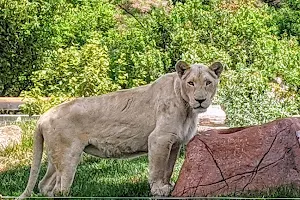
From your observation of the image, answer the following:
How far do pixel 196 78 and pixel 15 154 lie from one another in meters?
5.02

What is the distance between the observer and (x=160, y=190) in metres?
7.53

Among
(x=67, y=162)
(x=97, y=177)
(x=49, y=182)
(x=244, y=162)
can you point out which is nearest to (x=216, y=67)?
(x=244, y=162)

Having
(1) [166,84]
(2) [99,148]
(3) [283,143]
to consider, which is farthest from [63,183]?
(3) [283,143]

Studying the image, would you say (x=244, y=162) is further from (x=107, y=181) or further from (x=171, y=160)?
(x=107, y=181)

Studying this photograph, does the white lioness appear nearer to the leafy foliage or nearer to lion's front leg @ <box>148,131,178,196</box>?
lion's front leg @ <box>148,131,178,196</box>

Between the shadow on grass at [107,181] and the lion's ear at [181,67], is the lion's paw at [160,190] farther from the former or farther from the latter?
the lion's ear at [181,67]

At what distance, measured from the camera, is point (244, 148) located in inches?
297

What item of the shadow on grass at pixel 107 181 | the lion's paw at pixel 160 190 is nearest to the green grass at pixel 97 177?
the shadow on grass at pixel 107 181

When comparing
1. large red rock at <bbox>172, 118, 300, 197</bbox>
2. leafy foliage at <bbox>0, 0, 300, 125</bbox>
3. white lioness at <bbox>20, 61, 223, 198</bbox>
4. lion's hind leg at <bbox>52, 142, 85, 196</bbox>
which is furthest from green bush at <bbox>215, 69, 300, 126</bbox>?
lion's hind leg at <bbox>52, 142, 85, 196</bbox>

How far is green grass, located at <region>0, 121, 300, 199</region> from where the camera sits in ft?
26.1

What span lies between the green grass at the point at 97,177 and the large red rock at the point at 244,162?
17cm

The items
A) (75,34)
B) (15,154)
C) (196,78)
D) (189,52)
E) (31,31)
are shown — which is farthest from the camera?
(75,34)

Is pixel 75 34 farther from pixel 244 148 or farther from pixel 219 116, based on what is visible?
pixel 244 148

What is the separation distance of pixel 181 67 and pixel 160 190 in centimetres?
123
